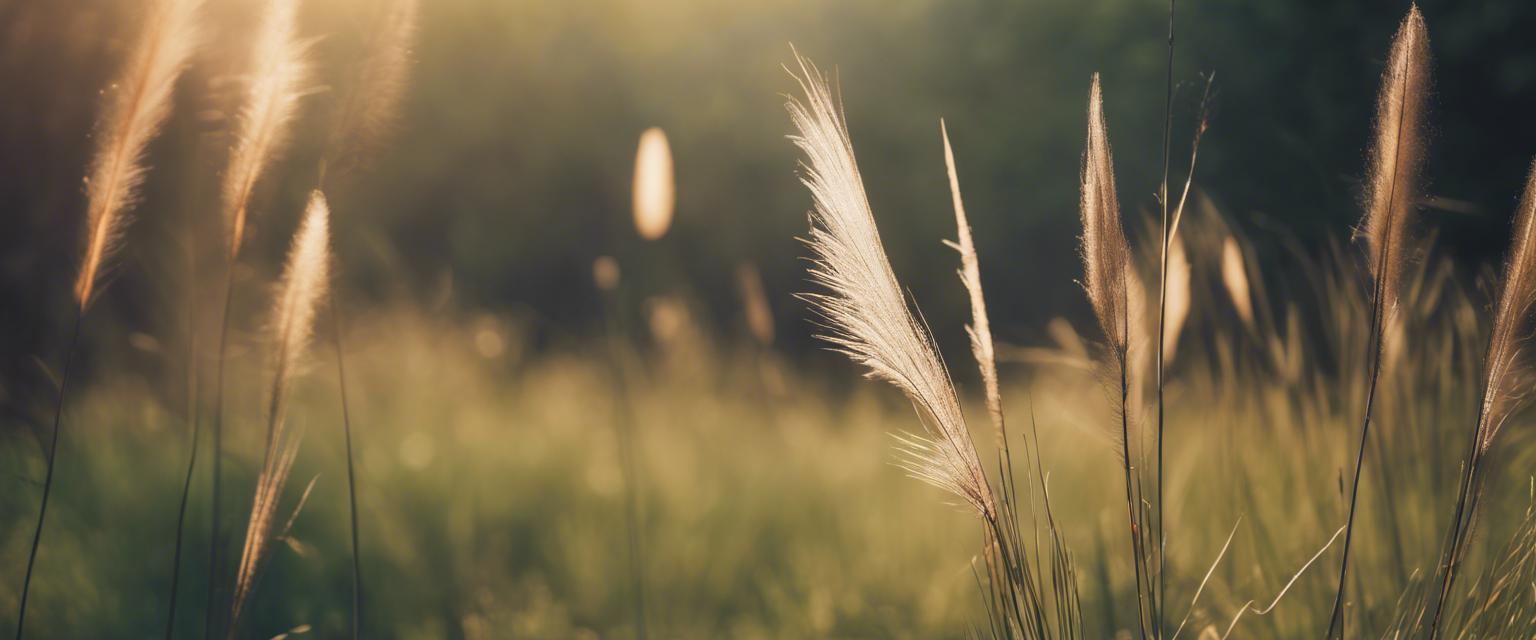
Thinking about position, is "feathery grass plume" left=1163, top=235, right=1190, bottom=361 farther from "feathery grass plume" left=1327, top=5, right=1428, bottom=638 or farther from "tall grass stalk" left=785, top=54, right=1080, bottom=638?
"tall grass stalk" left=785, top=54, right=1080, bottom=638

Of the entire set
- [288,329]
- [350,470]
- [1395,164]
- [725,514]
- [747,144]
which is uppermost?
[1395,164]

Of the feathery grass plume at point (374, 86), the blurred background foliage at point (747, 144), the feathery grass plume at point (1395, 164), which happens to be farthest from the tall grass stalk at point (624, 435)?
the blurred background foliage at point (747, 144)

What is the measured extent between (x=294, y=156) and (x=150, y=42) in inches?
222

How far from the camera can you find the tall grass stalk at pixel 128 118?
0.94 m

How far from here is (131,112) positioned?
3.14 feet

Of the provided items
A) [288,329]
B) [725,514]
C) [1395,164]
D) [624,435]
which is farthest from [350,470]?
[725,514]

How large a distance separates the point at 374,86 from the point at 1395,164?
1008 mm

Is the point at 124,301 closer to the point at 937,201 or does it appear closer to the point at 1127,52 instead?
the point at 1127,52

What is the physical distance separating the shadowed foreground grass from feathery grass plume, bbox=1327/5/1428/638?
0.39m

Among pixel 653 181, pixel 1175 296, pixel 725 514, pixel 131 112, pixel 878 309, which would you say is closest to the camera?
pixel 878 309

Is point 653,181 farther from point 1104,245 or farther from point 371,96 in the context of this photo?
point 1104,245

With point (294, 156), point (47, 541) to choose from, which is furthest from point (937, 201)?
point (47, 541)

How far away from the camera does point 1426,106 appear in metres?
0.92

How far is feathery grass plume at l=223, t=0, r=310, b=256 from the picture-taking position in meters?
0.98
